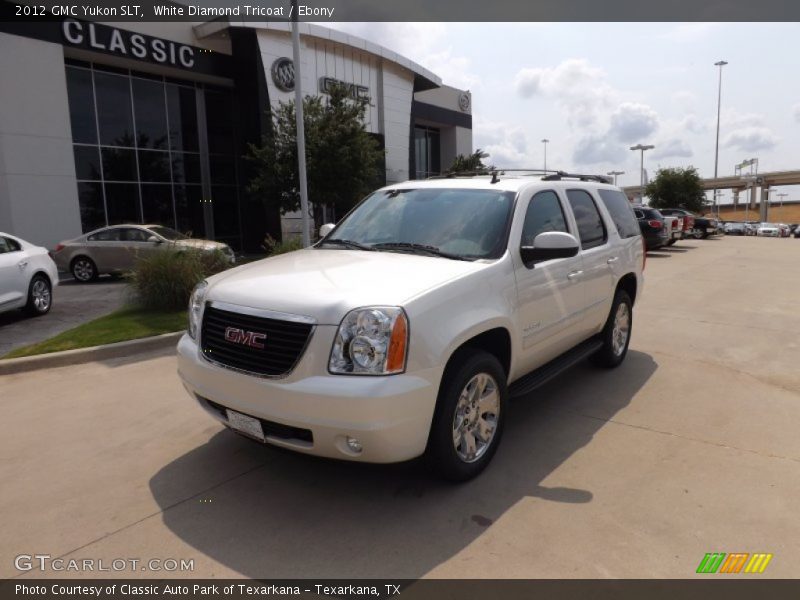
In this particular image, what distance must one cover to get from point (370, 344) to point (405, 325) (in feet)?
0.70

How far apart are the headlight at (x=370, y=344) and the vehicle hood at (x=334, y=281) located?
0.06m

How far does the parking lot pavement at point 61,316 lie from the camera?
7.88m

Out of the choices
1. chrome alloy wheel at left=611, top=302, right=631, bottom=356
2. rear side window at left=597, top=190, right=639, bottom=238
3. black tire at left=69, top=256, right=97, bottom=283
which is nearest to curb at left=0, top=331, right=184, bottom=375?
chrome alloy wheel at left=611, top=302, right=631, bottom=356

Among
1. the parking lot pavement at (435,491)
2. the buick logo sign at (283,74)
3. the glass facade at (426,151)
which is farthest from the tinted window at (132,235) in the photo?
the glass facade at (426,151)

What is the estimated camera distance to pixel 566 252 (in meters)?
4.02

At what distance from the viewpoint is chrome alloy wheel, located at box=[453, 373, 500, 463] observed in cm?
350

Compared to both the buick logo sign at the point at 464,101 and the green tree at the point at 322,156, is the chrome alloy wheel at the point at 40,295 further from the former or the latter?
the buick logo sign at the point at 464,101

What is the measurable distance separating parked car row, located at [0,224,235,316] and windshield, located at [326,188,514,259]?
5858 mm

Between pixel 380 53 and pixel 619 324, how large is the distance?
23.6 meters

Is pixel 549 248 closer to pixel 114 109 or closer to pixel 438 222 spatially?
pixel 438 222

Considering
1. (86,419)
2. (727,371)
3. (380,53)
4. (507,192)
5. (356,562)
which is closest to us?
(356,562)

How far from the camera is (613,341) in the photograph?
229 inches

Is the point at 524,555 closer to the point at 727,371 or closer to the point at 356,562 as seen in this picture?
the point at 356,562

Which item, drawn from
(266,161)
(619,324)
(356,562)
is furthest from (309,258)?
(266,161)
